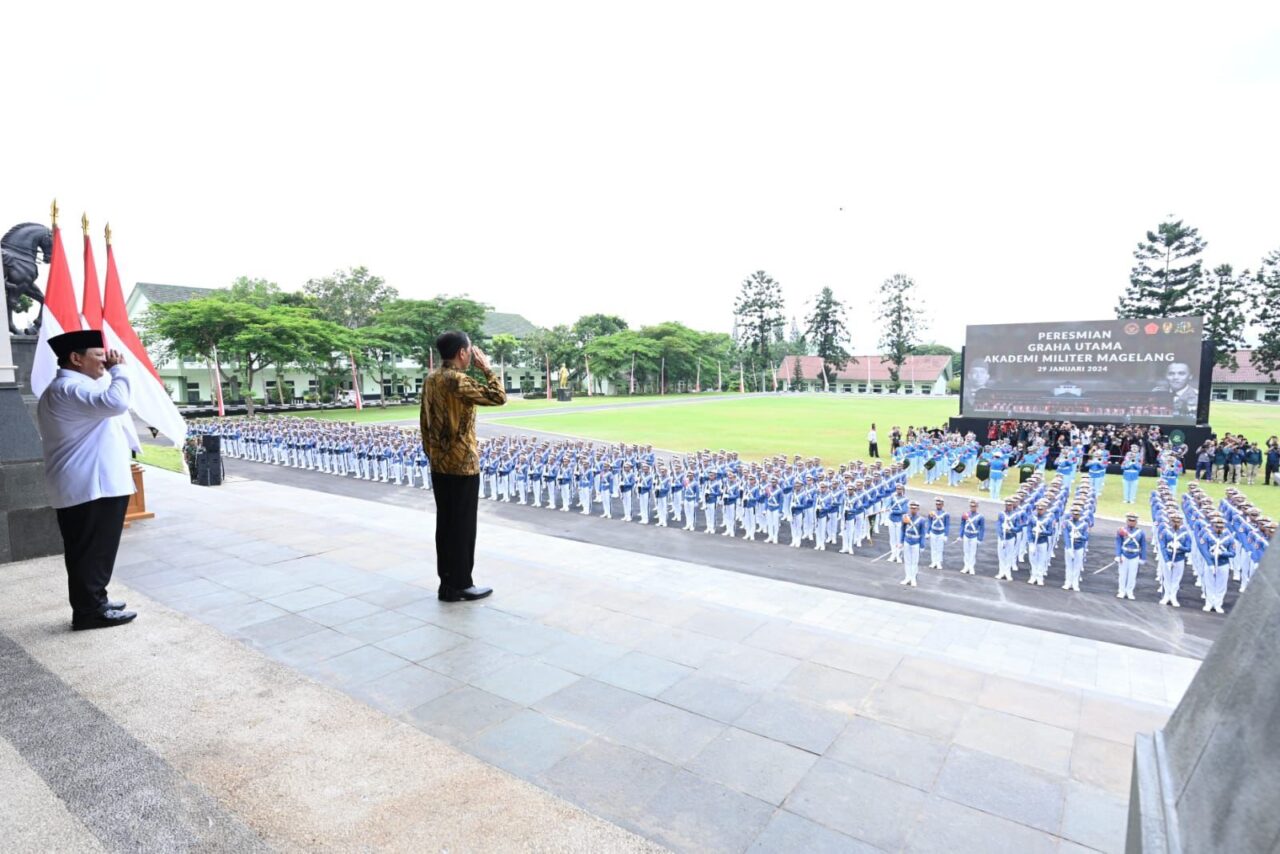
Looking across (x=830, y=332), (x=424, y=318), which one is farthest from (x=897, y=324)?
(x=424, y=318)

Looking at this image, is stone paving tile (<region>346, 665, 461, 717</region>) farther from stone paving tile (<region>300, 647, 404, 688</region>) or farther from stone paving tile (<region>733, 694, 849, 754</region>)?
stone paving tile (<region>733, 694, 849, 754</region>)

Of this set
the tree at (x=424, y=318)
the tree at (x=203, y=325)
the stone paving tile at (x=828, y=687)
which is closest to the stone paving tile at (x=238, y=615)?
the stone paving tile at (x=828, y=687)

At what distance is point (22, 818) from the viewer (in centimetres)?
254

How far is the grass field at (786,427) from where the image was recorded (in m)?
24.4

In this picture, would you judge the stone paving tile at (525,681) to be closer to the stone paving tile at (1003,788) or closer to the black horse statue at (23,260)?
the stone paving tile at (1003,788)

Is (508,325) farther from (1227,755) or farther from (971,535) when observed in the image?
(1227,755)

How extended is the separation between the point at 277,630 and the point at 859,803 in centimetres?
397

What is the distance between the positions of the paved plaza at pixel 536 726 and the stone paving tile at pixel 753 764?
2 cm

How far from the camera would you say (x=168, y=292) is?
53.0m

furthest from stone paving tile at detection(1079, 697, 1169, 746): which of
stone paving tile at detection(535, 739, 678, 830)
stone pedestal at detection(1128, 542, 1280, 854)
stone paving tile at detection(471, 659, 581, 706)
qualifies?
stone paving tile at detection(471, 659, 581, 706)

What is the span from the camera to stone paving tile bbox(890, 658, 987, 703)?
3.88m

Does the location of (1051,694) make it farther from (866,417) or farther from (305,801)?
(866,417)

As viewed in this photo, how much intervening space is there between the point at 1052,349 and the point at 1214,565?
1764 centimetres

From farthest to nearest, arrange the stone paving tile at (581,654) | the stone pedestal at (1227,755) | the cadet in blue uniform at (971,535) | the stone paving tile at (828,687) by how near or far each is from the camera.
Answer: the cadet in blue uniform at (971,535)
the stone paving tile at (581,654)
the stone paving tile at (828,687)
the stone pedestal at (1227,755)
